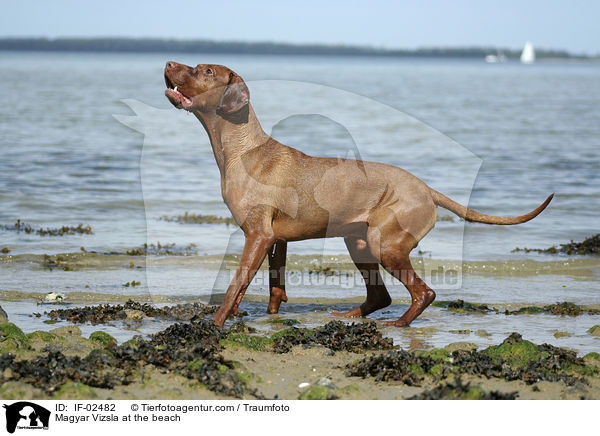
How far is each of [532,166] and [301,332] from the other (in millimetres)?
19798

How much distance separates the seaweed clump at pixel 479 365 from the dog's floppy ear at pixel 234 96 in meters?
2.78

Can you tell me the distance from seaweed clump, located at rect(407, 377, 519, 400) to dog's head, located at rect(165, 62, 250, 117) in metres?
3.44

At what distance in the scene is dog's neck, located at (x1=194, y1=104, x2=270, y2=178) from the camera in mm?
7988

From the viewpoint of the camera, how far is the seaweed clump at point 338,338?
7.18 metres

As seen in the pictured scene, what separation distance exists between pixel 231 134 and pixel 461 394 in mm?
3588

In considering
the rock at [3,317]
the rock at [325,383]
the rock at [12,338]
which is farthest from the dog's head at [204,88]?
the rock at [325,383]

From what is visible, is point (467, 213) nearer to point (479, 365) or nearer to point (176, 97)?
point (479, 365)

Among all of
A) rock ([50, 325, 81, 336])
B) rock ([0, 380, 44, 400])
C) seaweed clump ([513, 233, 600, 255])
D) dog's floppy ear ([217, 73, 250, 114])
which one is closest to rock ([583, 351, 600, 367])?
dog's floppy ear ([217, 73, 250, 114])

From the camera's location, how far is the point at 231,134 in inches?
315

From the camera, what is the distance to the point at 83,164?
77.6ft

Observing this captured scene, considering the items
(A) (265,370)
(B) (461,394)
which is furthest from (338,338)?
(B) (461,394)

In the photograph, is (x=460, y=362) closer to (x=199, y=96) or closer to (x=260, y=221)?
(x=260, y=221)
